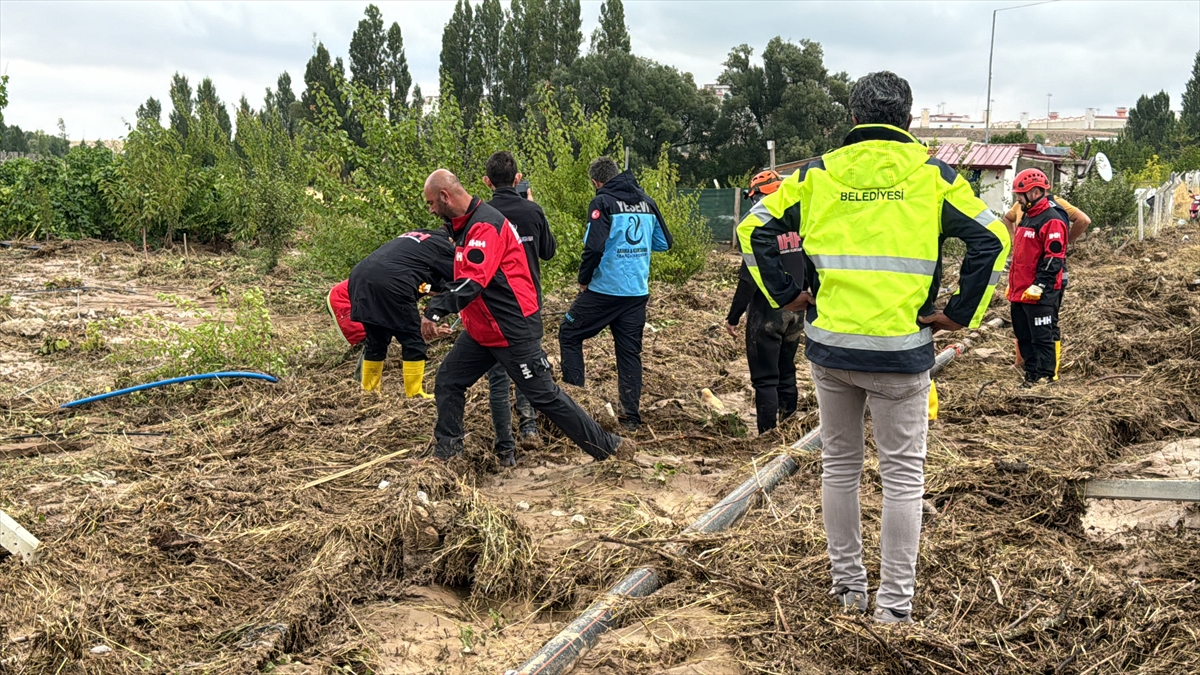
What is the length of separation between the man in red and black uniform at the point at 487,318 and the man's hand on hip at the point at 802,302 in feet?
7.16

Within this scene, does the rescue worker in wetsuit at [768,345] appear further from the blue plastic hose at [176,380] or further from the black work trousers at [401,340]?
the blue plastic hose at [176,380]

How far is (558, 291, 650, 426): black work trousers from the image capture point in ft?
→ 22.5

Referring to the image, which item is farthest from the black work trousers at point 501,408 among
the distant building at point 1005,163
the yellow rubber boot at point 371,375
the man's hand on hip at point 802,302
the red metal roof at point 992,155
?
the red metal roof at point 992,155

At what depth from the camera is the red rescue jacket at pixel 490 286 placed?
5.32 meters

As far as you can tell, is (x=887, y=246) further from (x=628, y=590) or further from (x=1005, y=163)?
(x=1005, y=163)

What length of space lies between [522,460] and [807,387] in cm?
318

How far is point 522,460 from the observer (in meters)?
6.30

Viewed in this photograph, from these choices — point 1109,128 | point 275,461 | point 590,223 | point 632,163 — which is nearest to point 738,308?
point 590,223

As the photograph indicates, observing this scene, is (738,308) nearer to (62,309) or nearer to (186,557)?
(186,557)

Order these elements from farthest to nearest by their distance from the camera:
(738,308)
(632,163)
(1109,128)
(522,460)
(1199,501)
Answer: (1109,128), (632,163), (738,308), (522,460), (1199,501)

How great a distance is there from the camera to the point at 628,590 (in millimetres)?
3812

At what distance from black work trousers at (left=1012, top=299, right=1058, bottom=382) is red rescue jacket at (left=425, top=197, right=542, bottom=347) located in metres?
4.52

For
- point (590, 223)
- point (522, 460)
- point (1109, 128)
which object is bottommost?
point (522, 460)

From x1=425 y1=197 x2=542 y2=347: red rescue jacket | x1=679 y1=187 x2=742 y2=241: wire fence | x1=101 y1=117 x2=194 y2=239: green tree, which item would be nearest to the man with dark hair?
x1=425 y1=197 x2=542 y2=347: red rescue jacket
